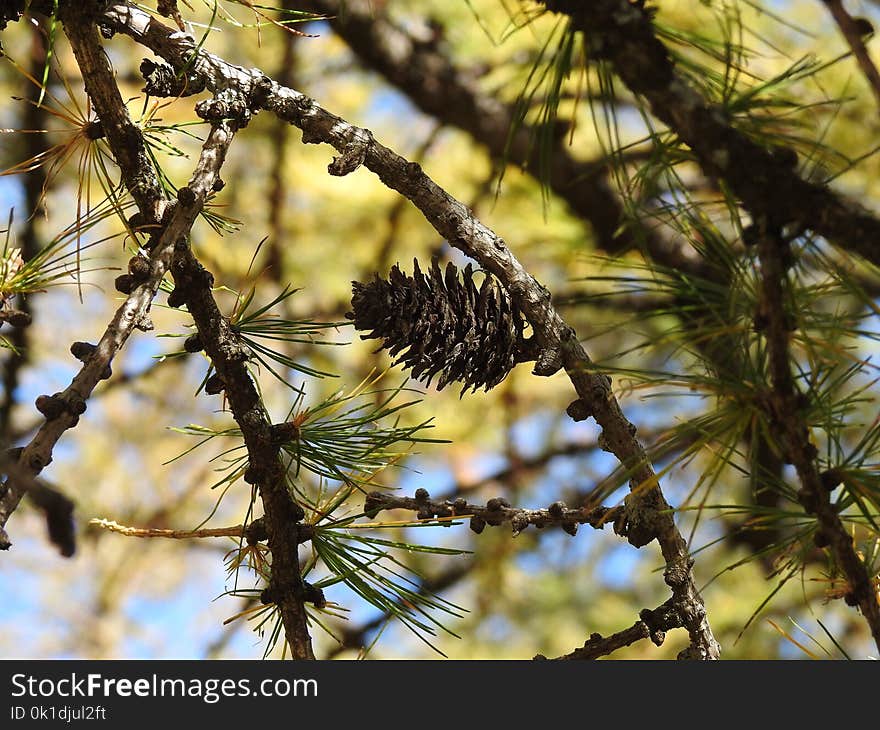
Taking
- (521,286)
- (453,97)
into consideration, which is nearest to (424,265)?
(453,97)

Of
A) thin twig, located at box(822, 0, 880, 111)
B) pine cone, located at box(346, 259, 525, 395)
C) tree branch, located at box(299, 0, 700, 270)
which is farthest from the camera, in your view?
tree branch, located at box(299, 0, 700, 270)

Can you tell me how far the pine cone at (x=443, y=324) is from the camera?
18.2 inches

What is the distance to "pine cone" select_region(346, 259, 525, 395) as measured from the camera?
1.52 ft

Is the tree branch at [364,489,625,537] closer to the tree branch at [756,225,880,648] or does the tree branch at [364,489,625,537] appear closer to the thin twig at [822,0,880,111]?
the tree branch at [756,225,880,648]

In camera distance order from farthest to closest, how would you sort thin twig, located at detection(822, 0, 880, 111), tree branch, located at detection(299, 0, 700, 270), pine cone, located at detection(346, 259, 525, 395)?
tree branch, located at detection(299, 0, 700, 270)
pine cone, located at detection(346, 259, 525, 395)
thin twig, located at detection(822, 0, 880, 111)

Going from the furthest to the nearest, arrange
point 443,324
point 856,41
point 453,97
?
point 453,97
point 443,324
point 856,41

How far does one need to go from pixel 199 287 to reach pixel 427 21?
1.14m

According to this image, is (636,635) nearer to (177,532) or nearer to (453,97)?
(177,532)

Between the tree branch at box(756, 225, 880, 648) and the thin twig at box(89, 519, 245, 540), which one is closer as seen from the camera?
the tree branch at box(756, 225, 880, 648)

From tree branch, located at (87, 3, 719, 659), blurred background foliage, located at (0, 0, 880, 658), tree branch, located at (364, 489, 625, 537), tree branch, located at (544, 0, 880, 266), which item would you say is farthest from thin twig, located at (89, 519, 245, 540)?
blurred background foliage, located at (0, 0, 880, 658)

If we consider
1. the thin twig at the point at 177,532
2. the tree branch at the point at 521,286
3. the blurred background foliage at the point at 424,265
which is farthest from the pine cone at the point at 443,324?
the blurred background foliage at the point at 424,265

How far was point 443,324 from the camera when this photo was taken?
0.48 m
